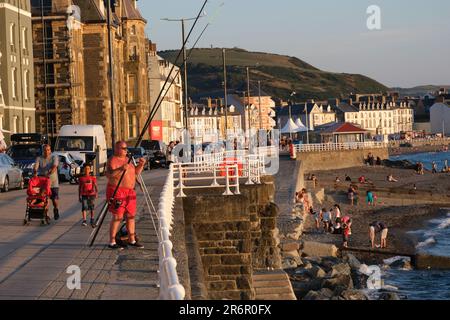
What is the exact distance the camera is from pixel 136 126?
86.4 m

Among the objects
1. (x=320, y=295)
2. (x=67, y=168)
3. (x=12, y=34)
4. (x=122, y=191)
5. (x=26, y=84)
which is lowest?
(x=320, y=295)

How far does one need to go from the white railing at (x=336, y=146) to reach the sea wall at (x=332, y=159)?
80 cm

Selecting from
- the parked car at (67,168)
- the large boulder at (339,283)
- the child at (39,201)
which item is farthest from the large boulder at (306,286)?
the parked car at (67,168)

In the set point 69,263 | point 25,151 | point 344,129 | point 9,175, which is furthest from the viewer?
point 344,129

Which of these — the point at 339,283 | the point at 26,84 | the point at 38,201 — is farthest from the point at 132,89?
the point at 38,201

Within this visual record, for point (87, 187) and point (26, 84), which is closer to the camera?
point (87, 187)

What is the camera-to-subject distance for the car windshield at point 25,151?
41.9 metres

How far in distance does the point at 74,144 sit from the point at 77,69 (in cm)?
2763

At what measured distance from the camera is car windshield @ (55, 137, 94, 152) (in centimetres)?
4912

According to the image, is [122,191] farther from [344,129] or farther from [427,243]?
[344,129]

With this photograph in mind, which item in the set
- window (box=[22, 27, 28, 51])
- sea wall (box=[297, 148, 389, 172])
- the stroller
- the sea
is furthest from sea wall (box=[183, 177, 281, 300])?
sea wall (box=[297, 148, 389, 172])

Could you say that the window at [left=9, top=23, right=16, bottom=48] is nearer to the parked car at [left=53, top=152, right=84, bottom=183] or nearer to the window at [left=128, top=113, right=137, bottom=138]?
the parked car at [left=53, top=152, right=84, bottom=183]

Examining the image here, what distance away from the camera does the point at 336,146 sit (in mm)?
110438

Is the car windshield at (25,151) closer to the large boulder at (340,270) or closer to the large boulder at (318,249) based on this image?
the large boulder at (318,249)
